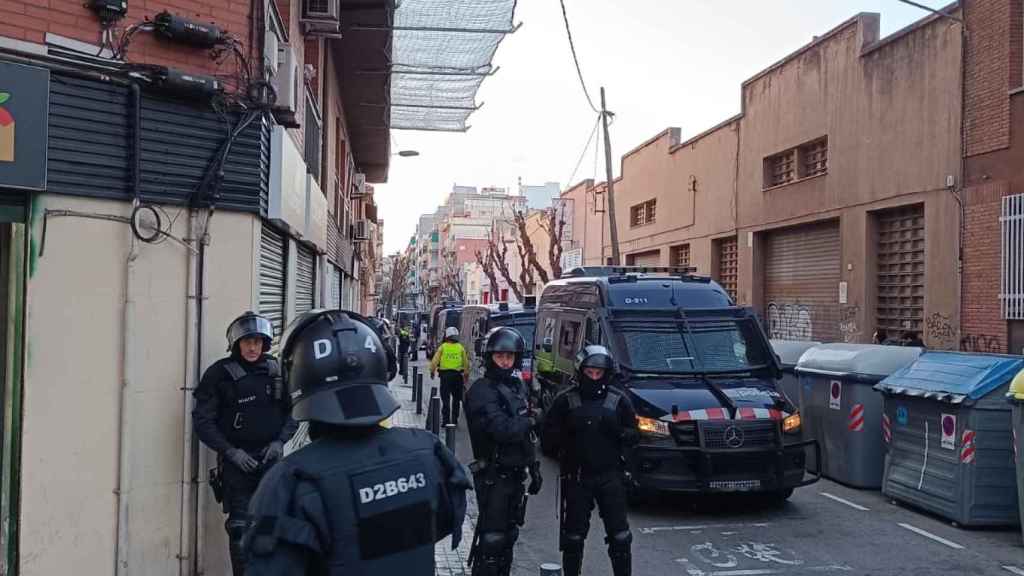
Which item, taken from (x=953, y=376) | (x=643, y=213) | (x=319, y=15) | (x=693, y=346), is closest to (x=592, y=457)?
(x=693, y=346)

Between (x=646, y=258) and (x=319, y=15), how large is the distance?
73.0ft

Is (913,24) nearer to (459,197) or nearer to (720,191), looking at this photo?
(720,191)

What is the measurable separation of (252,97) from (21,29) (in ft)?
4.72

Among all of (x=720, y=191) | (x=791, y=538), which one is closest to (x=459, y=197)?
(x=720, y=191)

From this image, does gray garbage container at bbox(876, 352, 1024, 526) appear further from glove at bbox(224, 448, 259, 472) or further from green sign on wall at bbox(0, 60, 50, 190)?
green sign on wall at bbox(0, 60, 50, 190)

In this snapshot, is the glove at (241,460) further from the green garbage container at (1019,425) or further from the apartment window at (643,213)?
the apartment window at (643,213)

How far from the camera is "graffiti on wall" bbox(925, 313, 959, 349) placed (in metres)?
14.0

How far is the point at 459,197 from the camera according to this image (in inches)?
4402

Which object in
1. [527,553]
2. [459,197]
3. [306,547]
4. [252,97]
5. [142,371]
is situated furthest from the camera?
[459,197]

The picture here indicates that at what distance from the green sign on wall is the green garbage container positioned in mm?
7502

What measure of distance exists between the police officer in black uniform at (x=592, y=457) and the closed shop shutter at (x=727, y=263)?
1810 cm

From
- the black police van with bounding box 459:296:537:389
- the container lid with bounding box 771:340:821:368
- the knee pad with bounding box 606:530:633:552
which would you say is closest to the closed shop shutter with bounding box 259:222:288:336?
the knee pad with bounding box 606:530:633:552

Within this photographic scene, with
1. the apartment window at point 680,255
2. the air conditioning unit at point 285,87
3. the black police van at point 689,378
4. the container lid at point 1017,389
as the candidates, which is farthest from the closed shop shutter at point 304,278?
the apartment window at point 680,255

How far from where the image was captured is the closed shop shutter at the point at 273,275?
700 centimetres
